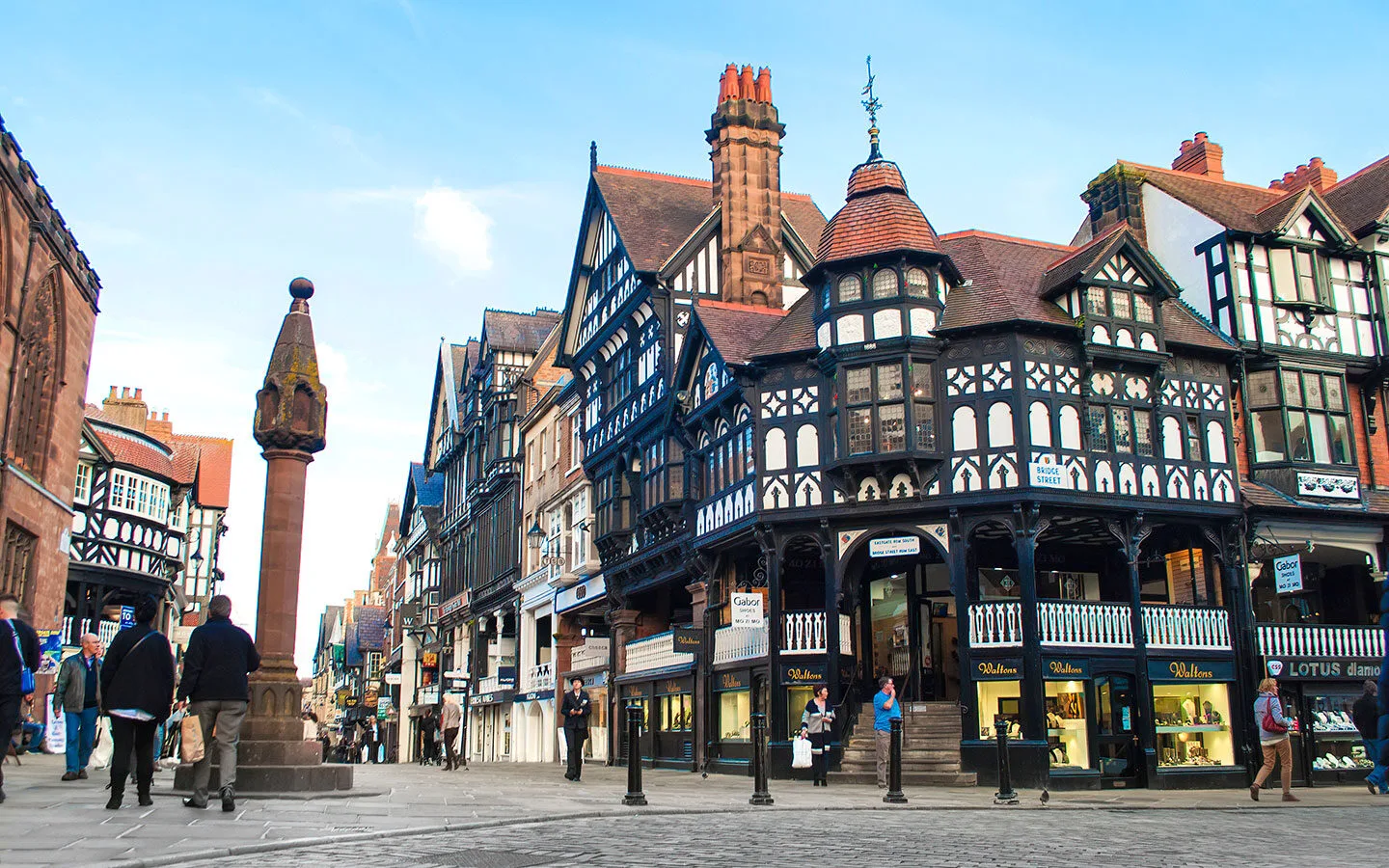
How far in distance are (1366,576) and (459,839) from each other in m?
24.0

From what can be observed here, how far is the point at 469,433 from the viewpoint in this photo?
54.4 meters

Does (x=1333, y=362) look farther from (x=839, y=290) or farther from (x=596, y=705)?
(x=596, y=705)

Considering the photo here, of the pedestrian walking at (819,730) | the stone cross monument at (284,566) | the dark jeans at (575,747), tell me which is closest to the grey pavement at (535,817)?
the stone cross monument at (284,566)

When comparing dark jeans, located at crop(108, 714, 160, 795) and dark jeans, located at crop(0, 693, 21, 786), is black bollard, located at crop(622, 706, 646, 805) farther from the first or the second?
dark jeans, located at crop(0, 693, 21, 786)

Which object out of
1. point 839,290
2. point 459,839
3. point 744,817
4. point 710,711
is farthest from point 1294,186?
point 459,839

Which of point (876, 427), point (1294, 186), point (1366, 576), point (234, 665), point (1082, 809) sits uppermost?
point (1294, 186)

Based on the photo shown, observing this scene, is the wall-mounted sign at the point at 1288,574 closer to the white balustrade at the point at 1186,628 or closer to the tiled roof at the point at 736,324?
the white balustrade at the point at 1186,628

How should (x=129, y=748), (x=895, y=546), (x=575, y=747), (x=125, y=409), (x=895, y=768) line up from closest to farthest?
(x=129, y=748) → (x=895, y=768) → (x=575, y=747) → (x=895, y=546) → (x=125, y=409)

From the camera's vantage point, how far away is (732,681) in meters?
26.6

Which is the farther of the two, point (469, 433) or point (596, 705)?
point (469, 433)

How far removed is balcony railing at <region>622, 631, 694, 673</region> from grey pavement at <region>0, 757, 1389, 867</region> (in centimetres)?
924

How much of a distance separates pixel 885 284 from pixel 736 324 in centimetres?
497

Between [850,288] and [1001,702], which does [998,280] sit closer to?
[850,288]

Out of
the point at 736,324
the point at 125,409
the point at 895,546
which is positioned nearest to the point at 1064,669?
the point at 895,546
